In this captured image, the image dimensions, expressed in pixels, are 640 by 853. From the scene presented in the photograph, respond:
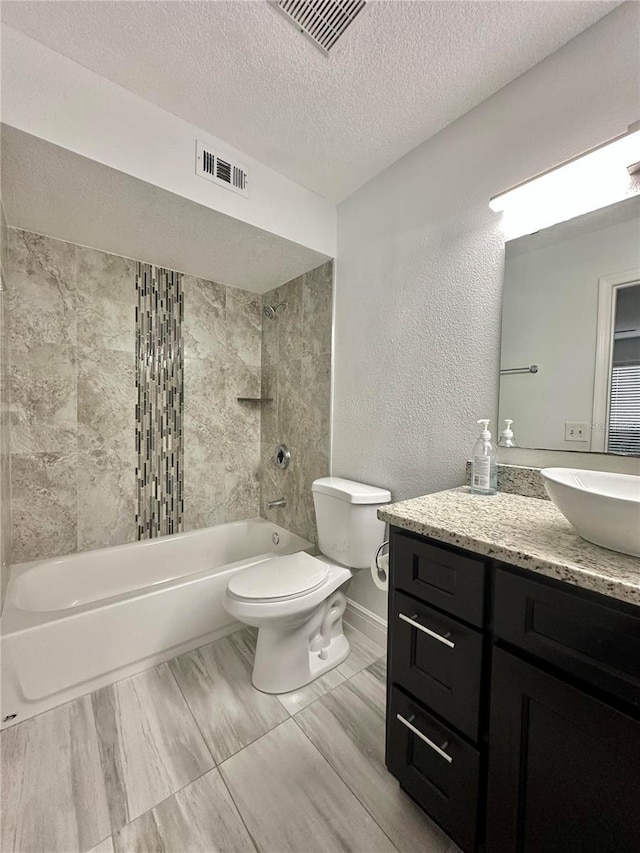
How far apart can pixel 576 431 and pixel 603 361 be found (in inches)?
9.1

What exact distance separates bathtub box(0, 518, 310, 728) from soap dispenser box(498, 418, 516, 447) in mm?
1267

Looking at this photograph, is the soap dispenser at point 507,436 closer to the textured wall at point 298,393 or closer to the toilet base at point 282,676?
the textured wall at point 298,393

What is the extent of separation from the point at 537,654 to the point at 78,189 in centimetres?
214

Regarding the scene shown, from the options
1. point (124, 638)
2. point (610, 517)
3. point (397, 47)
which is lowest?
point (124, 638)

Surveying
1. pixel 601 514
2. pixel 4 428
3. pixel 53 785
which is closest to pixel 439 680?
pixel 601 514

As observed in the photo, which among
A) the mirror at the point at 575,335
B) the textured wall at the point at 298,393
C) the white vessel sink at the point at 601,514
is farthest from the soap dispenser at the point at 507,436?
the textured wall at the point at 298,393

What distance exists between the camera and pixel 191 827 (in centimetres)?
96

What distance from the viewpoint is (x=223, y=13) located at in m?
1.06

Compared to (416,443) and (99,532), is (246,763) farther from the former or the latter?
(99,532)

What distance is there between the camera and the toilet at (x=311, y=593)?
1.38 metres

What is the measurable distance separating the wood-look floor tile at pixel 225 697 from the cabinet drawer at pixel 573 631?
1058 mm

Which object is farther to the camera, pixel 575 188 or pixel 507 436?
pixel 507 436

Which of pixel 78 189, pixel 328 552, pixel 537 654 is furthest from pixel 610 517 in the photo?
pixel 78 189

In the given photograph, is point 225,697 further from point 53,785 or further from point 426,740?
point 426,740
